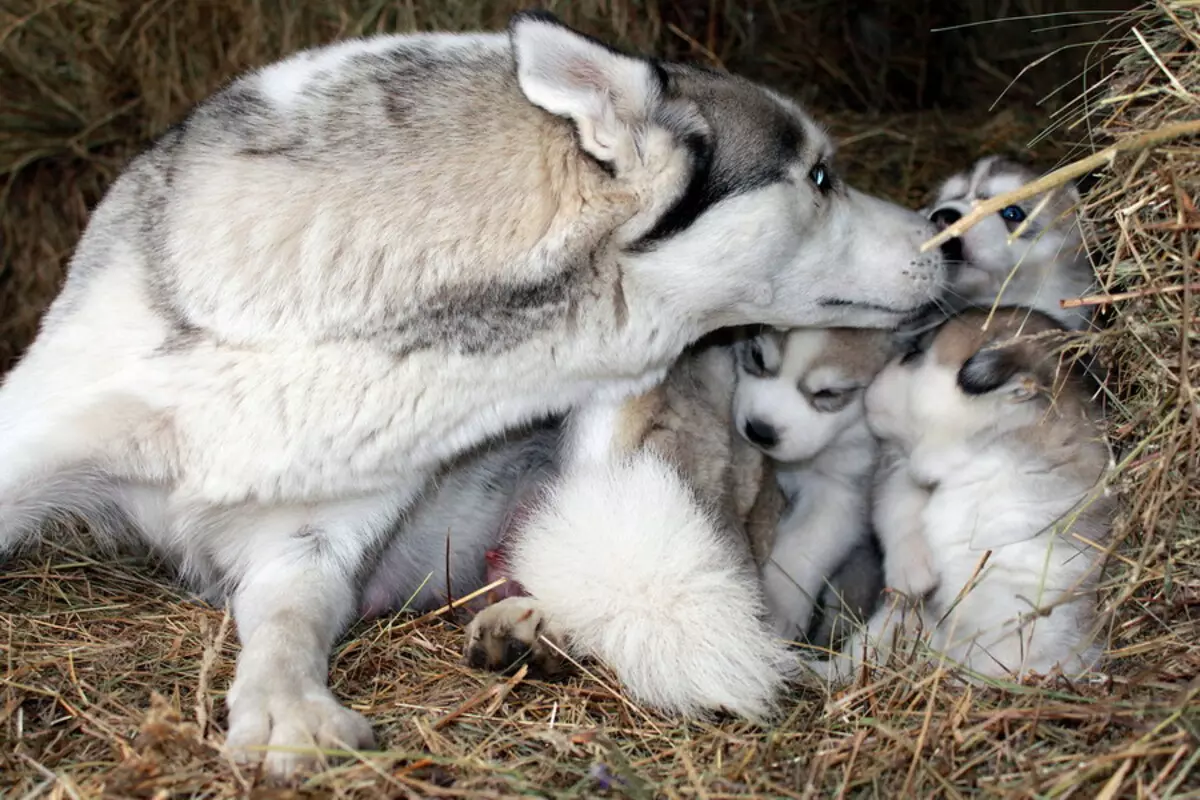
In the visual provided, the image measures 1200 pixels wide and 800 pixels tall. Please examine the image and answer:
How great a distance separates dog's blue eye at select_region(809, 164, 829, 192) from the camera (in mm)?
2887

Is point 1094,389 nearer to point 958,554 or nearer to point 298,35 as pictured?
point 958,554

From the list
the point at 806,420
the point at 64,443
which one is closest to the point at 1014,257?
the point at 806,420

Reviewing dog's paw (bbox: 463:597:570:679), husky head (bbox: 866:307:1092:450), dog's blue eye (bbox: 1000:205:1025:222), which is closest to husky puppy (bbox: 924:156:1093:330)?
dog's blue eye (bbox: 1000:205:1025:222)

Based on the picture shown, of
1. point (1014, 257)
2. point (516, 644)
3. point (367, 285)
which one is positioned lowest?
point (516, 644)

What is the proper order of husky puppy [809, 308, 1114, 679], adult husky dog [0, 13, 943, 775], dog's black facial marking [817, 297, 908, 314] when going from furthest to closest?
dog's black facial marking [817, 297, 908, 314], husky puppy [809, 308, 1114, 679], adult husky dog [0, 13, 943, 775]

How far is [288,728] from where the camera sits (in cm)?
218

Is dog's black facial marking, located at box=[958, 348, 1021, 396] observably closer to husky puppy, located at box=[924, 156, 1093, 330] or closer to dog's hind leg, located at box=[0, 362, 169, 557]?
husky puppy, located at box=[924, 156, 1093, 330]

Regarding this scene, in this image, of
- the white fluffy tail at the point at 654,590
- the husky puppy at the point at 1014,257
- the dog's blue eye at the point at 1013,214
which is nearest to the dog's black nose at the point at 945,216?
the husky puppy at the point at 1014,257

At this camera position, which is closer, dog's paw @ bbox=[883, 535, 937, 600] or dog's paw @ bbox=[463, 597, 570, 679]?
dog's paw @ bbox=[463, 597, 570, 679]

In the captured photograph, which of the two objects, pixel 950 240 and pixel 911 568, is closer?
pixel 911 568

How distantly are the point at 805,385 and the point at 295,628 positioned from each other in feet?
4.98

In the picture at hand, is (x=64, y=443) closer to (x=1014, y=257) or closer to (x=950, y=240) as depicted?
(x=950, y=240)

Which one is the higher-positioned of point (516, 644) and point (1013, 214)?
point (1013, 214)

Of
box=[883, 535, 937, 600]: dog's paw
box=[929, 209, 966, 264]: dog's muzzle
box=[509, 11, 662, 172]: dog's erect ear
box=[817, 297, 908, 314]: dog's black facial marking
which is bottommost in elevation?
box=[883, 535, 937, 600]: dog's paw
